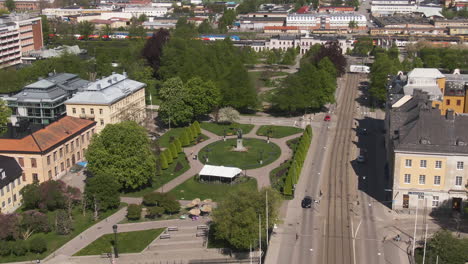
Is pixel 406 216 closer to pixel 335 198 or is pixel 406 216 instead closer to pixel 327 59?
pixel 335 198

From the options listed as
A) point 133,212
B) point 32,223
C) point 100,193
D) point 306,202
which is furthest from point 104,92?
point 306,202

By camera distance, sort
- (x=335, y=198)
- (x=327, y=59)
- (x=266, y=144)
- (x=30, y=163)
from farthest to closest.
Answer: (x=327, y=59) → (x=266, y=144) → (x=30, y=163) → (x=335, y=198)

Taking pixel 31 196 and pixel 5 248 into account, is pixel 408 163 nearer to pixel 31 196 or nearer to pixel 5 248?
pixel 31 196

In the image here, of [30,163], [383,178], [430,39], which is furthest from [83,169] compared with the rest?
[430,39]

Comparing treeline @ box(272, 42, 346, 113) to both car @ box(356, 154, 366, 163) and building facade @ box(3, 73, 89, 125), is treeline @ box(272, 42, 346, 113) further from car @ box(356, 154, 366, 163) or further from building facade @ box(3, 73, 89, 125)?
building facade @ box(3, 73, 89, 125)

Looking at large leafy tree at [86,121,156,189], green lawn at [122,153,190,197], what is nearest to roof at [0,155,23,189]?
large leafy tree at [86,121,156,189]

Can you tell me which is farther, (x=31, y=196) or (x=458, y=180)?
(x=31, y=196)
